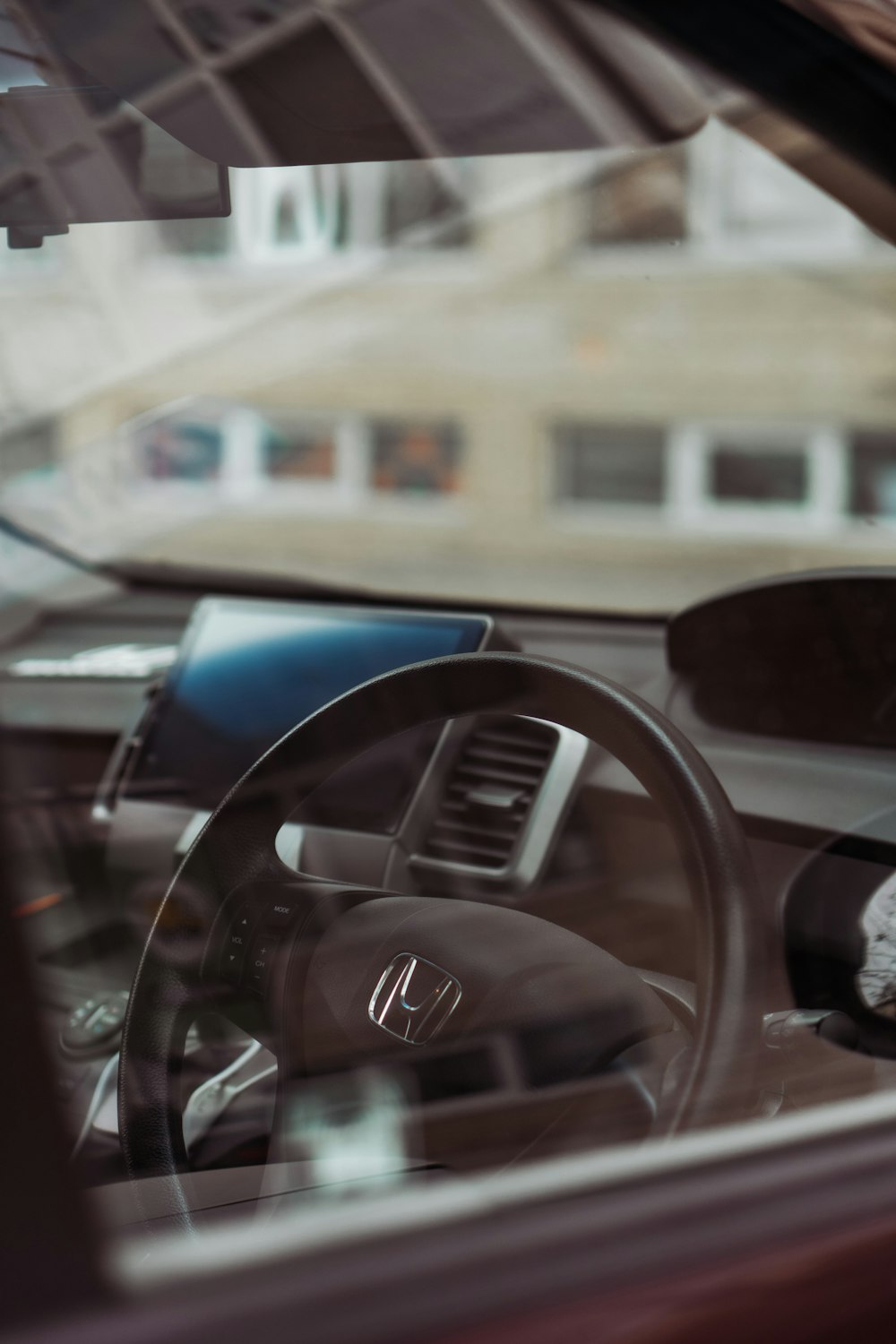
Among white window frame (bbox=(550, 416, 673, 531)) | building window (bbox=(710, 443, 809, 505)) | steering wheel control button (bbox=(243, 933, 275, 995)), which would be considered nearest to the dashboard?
steering wheel control button (bbox=(243, 933, 275, 995))

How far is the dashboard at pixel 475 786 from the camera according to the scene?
144cm

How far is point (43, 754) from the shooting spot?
2.37 m

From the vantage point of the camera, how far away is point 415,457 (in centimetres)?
1140

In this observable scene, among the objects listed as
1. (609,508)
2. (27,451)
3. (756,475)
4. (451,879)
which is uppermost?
(27,451)

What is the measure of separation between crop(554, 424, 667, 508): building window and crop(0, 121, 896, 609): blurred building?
2 cm

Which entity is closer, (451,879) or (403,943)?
(403,943)

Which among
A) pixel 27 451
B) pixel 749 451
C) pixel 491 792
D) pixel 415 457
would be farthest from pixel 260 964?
pixel 415 457

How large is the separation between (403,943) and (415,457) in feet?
34.4

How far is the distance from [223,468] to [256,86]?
10.9 metres

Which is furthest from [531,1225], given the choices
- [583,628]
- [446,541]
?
[446,541]

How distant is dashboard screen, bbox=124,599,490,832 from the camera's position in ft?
6.23

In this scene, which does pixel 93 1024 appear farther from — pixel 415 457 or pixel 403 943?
pixel 415 457

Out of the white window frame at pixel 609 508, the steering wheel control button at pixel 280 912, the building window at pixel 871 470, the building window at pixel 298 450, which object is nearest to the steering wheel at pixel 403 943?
the steering wheel control button at pixel 280 912

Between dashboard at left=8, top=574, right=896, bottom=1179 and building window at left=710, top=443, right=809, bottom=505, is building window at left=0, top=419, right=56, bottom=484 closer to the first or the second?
dashboard at left=8, top=574, right=896, bottom=1179
